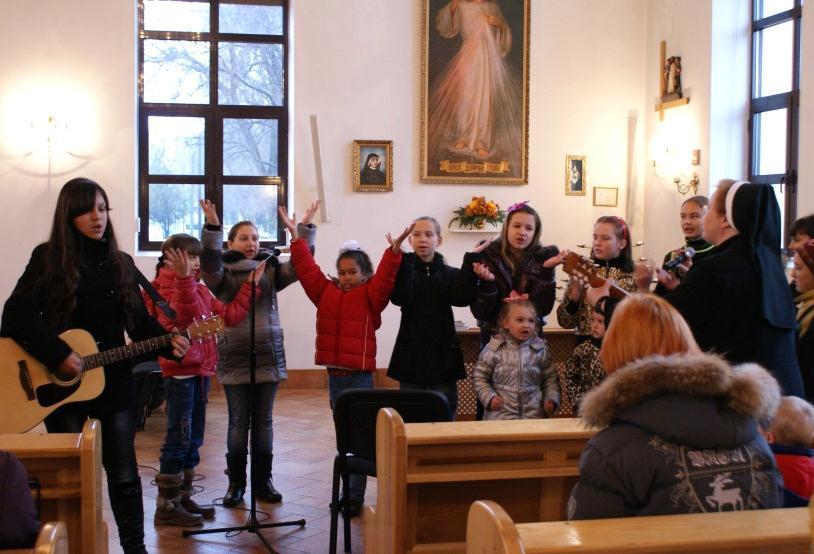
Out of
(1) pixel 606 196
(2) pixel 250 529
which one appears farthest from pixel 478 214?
(2) pixel 250 529

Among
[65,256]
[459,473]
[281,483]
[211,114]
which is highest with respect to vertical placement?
[211,114]

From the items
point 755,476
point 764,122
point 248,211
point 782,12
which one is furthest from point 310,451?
point 782,12

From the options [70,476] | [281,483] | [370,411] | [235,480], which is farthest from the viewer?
[281,483]

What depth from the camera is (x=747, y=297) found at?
10.6 feet

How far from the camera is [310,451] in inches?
256

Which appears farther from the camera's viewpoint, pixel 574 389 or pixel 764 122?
pixel 764 122

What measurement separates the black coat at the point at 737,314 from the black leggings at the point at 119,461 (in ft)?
7.13

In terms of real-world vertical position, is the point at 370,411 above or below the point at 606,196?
below

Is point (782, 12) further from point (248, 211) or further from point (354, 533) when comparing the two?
point (354, 533)

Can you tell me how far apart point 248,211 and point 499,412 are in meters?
5.65

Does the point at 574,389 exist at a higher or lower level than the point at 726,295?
lower

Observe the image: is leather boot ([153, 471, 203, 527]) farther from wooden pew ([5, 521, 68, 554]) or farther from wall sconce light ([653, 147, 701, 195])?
wall sconce light ([653, 147, 701, 195])

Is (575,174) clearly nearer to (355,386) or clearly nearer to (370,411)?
(355,386)

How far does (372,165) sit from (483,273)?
15.7ft
